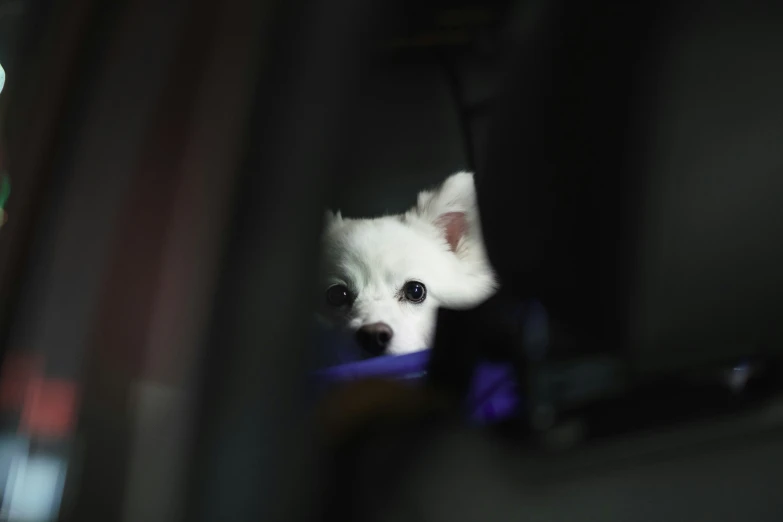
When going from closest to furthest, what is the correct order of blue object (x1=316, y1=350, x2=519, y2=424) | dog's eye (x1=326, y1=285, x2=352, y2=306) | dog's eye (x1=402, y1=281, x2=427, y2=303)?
blue object (x1=316, y1=350, x2=519, y2=424)
dog's eye (x1=326, y1=285, x2=352, y2=306)
dog's eye (x1=402, y1=281, x2=427, y2=303)

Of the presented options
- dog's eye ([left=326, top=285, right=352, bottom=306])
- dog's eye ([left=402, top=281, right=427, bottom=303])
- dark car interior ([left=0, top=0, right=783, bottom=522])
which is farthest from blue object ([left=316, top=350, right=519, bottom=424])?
dog's eye ([left=402, top=281, right=427, bottom=303])

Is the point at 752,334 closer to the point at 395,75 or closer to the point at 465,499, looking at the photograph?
the point at 465,499

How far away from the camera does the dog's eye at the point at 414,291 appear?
1305 millimetres

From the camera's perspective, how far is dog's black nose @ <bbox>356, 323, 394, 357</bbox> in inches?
47.5

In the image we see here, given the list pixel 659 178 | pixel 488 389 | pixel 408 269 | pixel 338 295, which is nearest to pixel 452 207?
pixel 408 269

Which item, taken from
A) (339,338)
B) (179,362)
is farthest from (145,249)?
(339,338)

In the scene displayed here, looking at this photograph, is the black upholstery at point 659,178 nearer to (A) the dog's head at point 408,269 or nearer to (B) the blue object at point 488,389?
(B) the blue object at point 488,389

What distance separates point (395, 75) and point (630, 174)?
643 mm

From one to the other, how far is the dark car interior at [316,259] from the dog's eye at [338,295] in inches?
16.6

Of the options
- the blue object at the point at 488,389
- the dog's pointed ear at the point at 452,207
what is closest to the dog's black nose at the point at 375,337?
the dog's pointed ear at the point at 452,207

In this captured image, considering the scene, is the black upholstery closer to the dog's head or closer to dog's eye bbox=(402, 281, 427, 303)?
the dog's head

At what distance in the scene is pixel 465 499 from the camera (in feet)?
2.34

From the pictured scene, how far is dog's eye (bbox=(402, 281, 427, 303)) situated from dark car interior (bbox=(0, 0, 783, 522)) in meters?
0.52

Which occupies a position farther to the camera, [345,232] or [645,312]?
[345,232]
